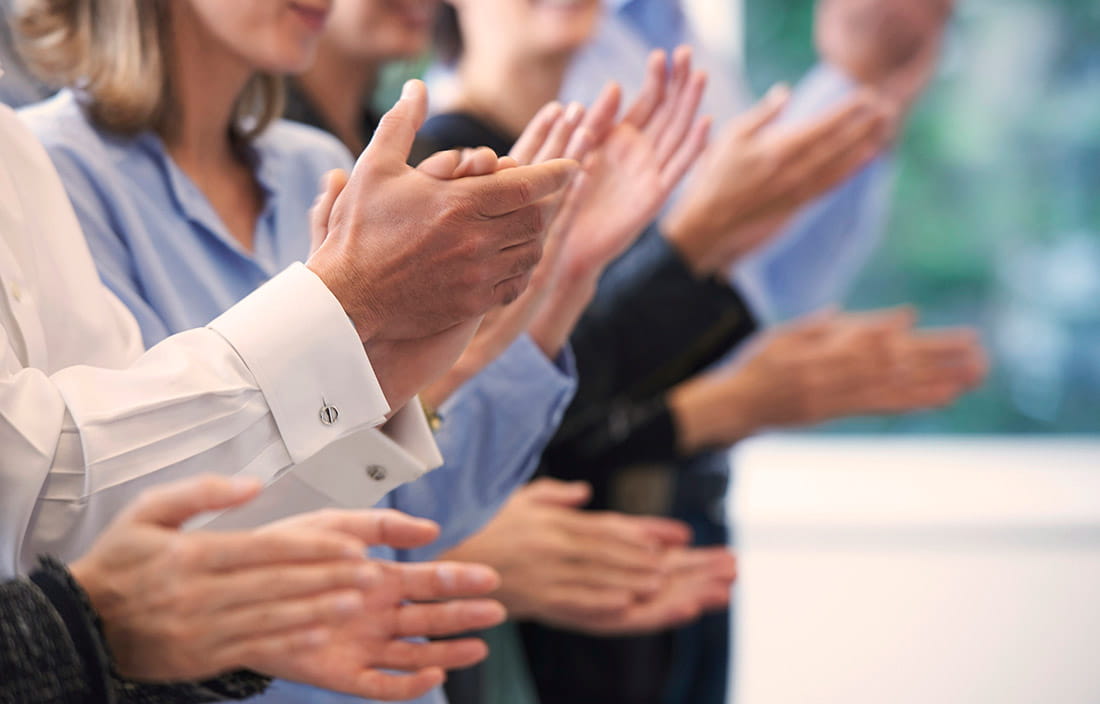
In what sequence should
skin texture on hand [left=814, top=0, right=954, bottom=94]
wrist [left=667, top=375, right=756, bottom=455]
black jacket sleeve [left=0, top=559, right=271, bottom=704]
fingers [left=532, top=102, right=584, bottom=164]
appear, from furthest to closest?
skin texture on hand [left=814, top=0, right=954, bottom=94] → wrist [left=667, top=375, right=756, bottom=455] → fingers [left=532, top=102, right=584, bottom=164] → black jacket sleeve [left=0, top=559, right=271, bottom=704]

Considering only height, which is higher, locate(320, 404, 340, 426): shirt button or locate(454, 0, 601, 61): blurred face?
locate(454, 0, 601, 61): blurred face

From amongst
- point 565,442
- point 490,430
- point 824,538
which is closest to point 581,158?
point 490,430

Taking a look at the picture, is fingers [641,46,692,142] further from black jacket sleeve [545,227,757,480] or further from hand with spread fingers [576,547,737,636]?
hand with spread fingers [576,547,737,636]

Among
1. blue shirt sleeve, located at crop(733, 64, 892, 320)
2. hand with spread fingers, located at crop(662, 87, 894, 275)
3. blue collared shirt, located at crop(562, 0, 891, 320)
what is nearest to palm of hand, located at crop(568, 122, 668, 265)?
hand with spread fingers, located at crop(662, 87, 894, 275)

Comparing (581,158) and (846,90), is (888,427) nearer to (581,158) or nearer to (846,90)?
(846,90)

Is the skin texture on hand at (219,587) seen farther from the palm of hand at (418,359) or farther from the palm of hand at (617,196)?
the palm of hand at (617,196)

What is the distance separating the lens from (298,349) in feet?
1.39

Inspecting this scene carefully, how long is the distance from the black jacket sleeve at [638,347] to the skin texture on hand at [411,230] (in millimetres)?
408

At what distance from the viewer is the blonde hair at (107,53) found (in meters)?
0.56

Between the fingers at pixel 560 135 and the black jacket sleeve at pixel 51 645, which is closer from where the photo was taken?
the black jacket sleeve at pixel 51 645

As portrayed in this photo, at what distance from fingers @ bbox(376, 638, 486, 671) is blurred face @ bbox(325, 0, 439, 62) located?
486mm

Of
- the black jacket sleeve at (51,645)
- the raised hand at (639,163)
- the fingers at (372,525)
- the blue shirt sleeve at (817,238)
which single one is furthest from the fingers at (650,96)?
the blue shirt sleeve at (817,238)

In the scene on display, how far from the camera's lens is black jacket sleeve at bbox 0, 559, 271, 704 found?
338 millimetres

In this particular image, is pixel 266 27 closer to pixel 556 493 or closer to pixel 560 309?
pixel 560 309
